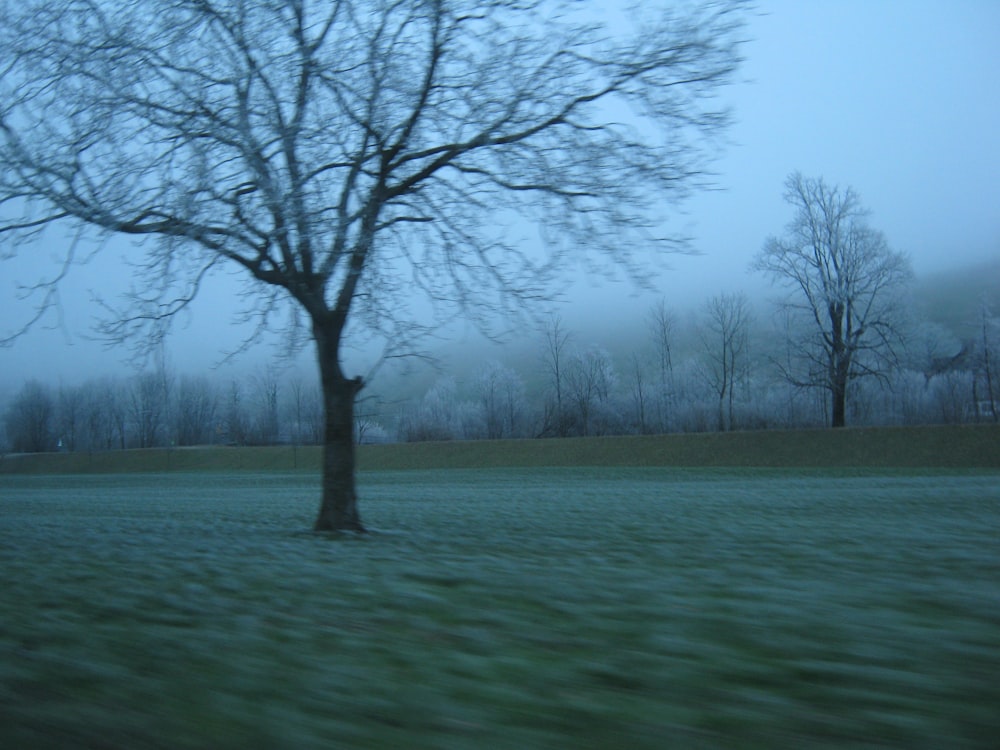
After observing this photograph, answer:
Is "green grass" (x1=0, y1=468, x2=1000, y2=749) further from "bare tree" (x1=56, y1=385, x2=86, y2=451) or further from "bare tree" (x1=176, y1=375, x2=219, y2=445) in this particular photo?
"bare tree" (x1=56, y1=385, x2=86, y2=451)

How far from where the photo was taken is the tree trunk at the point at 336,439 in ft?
34.5

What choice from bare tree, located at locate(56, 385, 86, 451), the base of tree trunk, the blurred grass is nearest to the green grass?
the base of tree trunk

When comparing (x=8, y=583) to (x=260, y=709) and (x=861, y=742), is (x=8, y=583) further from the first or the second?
(x=861, y=742)

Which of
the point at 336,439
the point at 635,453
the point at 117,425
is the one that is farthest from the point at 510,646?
the point at 117,425

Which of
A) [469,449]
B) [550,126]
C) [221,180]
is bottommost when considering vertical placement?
[469,449]

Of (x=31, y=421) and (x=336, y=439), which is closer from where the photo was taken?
(x=336, y=439)

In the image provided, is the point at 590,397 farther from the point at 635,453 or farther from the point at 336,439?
the point at 336,439

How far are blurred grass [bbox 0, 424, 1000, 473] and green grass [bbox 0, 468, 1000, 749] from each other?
118ft

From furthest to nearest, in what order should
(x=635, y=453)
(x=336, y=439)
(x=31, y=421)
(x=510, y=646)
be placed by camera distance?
(x=31, y=421) → (x=635, y=453) → (x=336, y=439) → (x=510, y=646)

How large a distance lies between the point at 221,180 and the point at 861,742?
9007 millimetres

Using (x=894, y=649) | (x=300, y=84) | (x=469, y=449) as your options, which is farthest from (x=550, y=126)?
(x=469, y=449)

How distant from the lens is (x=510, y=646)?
163 inches

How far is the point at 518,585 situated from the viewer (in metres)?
5.93

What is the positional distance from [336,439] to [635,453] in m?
40.6
